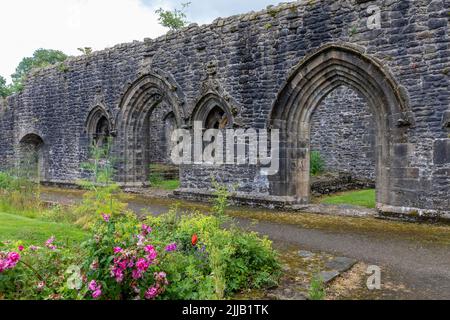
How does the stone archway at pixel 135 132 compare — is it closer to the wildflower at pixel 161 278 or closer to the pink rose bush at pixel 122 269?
the pink rose bush at pixel 122 269

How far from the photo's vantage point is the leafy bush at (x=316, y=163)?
50.4 ft

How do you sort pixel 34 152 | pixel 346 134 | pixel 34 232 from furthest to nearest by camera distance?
pixel 34 152 < pixel 346 134 < pixel 34 232

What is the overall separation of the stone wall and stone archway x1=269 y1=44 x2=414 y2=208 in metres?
6.04

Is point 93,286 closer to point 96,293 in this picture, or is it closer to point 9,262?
point 96,293

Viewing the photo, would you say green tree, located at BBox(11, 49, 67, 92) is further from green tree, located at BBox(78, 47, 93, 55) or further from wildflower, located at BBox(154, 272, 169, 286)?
wildflower, located at BBox(154, 272, 169, 286)

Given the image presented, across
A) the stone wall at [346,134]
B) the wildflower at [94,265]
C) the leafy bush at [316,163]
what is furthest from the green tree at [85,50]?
the wildflower at [94,265]

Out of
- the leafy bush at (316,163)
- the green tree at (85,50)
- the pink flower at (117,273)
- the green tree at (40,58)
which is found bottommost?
the pink flower at (117,273)

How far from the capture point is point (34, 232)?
5.54 m

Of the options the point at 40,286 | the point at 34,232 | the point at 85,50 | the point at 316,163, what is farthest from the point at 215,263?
the point at 85,50

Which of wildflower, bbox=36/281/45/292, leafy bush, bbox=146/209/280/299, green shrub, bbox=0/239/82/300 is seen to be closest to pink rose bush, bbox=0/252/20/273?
green shrub, bbox=0/239/82/300

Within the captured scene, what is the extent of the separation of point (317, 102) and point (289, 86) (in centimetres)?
78

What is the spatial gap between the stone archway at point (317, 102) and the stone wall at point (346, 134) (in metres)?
6.04

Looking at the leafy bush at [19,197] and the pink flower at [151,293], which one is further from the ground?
the leafy bush at [19,197]

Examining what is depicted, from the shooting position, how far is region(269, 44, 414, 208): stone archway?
27.0ft
